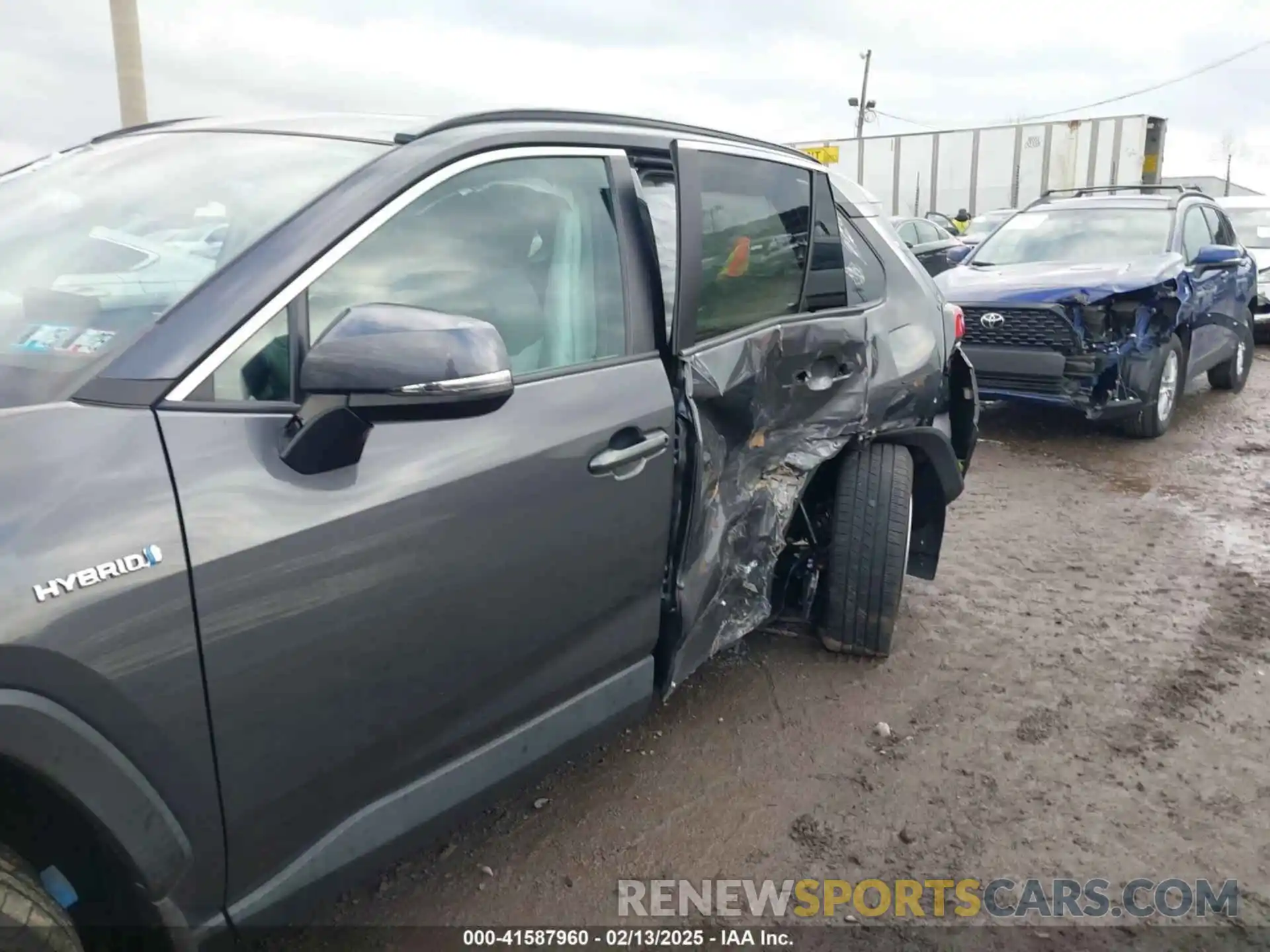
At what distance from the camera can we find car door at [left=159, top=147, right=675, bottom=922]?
5.43ft

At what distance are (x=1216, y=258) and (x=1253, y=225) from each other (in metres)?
7.34

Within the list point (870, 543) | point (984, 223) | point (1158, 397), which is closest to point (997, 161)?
point (984, 223)

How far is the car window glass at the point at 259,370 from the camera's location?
1.69 m

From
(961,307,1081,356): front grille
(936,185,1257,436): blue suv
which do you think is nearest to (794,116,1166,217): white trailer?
(936,185,1257,436): blue suv

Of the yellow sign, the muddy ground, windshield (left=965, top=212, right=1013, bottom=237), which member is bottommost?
the muddy ground

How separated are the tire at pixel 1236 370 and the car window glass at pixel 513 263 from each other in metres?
8.85

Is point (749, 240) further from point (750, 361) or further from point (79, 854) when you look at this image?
point (79, 854)

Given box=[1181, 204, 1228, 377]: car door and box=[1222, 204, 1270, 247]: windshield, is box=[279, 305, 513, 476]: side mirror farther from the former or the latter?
box=[1222, 204, 1270, 247]: windshield

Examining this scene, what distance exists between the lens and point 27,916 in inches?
55.9

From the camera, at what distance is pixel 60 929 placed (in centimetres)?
148

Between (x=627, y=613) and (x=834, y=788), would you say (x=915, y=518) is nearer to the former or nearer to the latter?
(x=834, y=788)

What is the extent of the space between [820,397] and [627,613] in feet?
4.07

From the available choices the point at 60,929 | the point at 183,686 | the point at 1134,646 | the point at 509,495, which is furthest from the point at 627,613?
the point at 1134,646

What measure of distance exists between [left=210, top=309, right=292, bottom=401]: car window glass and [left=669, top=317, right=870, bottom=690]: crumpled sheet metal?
1158 mm
